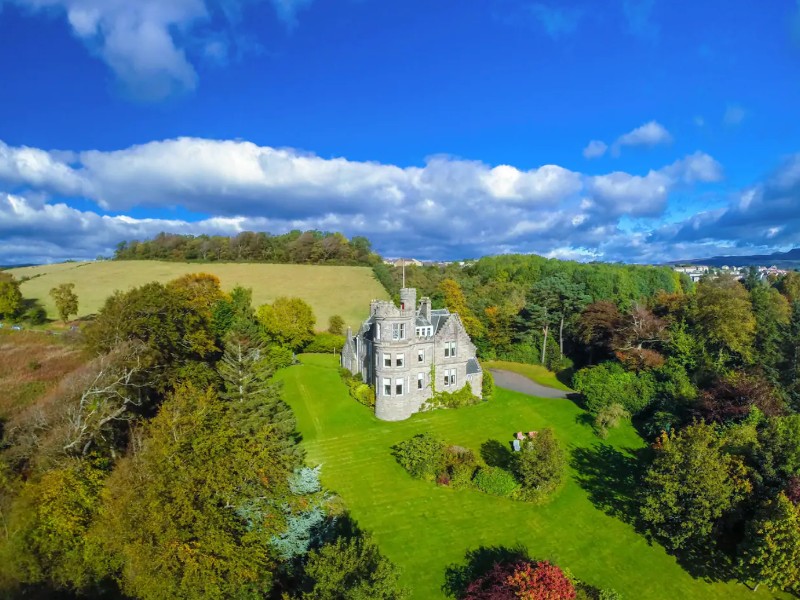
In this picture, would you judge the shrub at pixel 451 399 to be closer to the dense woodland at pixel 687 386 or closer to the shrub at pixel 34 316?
the dense woodland at pixel 687 386

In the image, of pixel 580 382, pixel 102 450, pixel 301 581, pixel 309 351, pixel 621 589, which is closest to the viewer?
pixel 301 581

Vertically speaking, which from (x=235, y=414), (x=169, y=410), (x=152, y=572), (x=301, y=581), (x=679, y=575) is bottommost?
(x=679, y=575)

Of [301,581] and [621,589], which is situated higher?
[301,581]

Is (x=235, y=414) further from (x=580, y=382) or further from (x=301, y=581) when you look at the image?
(x=580, y=382)

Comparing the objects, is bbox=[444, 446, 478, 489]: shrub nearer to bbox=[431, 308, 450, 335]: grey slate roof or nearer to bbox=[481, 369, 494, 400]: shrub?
bbox=[481, 369, 494, 400]: shrub

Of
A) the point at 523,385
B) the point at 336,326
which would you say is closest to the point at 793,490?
the point at 523,385

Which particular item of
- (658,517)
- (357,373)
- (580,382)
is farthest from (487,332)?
(658,517)

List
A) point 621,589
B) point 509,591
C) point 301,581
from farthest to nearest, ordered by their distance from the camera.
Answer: point 621,589, point 301,581, point 509,591
